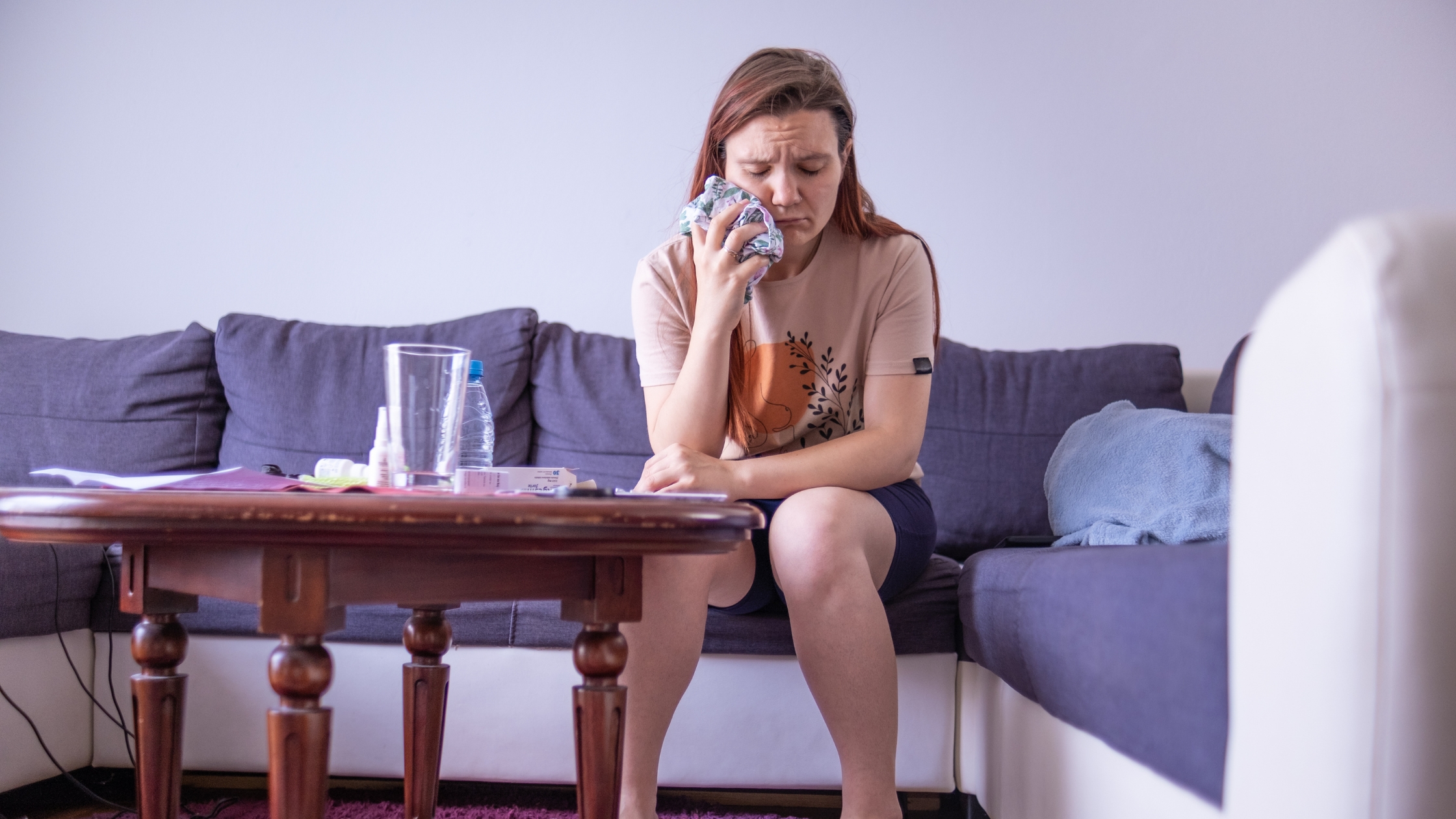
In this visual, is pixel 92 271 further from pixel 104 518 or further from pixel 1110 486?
pixel 1110 486

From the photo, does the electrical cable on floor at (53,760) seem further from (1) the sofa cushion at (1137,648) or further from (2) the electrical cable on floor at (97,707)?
(1) the sofa cushion at (1137,648)

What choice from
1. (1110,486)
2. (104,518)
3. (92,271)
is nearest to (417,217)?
(92,271)

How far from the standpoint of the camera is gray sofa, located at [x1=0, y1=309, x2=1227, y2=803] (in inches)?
31.8

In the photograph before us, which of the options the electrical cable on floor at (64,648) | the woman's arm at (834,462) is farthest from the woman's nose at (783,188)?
the electrical cable on floor at (64,648)

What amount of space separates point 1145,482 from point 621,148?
1.33 metres

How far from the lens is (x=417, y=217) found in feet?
7.57

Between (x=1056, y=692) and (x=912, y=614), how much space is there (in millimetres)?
467

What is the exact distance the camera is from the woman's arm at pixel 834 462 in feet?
3.67

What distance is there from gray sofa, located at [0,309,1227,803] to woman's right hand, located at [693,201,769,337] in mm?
446

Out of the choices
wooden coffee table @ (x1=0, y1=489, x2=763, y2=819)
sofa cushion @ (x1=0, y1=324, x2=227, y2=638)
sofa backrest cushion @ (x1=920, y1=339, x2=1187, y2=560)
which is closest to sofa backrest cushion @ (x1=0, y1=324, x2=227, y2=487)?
sofa cushion @ (x1=0, y1=324, x2=227, y2=638)

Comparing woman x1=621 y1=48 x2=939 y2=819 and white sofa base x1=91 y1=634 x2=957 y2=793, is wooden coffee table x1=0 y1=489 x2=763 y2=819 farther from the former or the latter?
white sofa base x1=91 y1=634 x2=957 y2=793

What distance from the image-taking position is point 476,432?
160cm

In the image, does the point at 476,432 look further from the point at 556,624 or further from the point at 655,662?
the point at 655,662

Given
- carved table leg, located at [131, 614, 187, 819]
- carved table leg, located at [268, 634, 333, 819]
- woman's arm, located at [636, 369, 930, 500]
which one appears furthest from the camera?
woman's arm, located at [636, 369, 930, 500]
